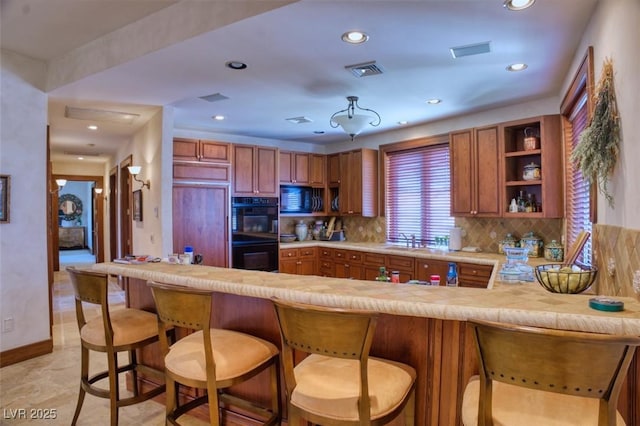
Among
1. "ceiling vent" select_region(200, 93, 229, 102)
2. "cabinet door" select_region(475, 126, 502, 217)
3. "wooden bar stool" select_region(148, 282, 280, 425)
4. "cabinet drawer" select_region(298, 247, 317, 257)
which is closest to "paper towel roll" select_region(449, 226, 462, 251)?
"cabinet door" select_region(475, 126, 502, 217)

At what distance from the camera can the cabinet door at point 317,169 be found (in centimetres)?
628

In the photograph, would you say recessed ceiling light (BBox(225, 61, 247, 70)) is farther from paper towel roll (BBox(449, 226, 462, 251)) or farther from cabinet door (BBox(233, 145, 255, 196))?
paper towel roll (BBox(449, 226, 462, 251))

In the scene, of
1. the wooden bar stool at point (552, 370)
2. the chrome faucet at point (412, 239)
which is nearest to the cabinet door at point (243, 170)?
the chrome faucet at point (412, 239)

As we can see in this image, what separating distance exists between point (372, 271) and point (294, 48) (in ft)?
10.7

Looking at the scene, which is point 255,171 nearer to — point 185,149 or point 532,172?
point 185,149

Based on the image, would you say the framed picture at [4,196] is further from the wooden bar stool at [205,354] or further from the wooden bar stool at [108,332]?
the wooden bar stool at [205,354]

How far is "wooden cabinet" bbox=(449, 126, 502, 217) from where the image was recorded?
164 inches

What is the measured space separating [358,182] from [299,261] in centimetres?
152

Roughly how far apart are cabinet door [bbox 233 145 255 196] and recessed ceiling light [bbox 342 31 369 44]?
9.90ft

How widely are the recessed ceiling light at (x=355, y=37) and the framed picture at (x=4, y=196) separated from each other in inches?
124

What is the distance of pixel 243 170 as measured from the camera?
209 inches

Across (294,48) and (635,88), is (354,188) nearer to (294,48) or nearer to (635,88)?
(294,48)

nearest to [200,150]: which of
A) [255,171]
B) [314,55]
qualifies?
[255,171]

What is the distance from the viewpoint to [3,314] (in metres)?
3.26
